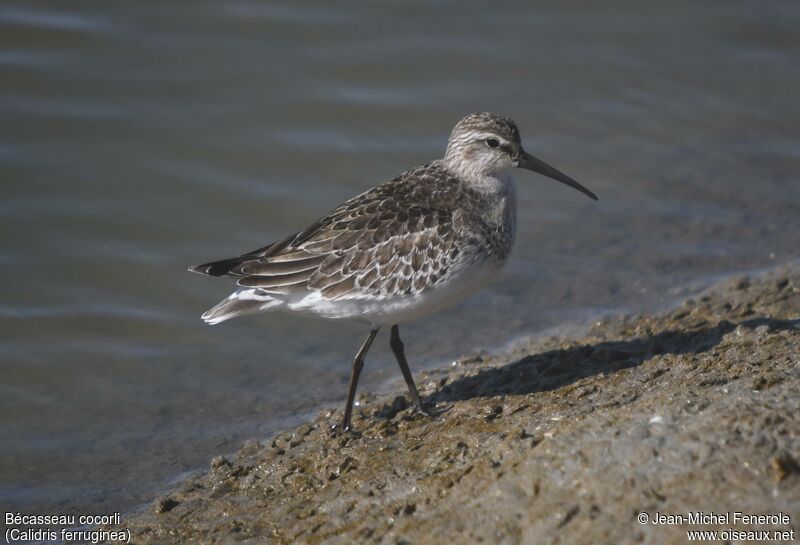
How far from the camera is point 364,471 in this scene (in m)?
6.32

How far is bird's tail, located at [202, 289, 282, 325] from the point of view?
7434 mm

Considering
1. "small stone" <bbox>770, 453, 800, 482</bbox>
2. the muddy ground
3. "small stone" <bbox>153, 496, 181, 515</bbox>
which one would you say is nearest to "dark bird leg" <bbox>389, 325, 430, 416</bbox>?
the muddy ground

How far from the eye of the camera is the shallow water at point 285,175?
8859 millimetres

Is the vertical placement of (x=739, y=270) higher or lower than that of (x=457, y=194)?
lower

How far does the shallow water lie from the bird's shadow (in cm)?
138

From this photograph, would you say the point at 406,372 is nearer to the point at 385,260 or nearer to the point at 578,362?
the point at 385,260

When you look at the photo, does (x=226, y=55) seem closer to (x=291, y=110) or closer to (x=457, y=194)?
(x=291, y=110)

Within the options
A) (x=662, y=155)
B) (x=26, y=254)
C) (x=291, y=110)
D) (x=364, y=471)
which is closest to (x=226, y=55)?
(x=291, y=110)

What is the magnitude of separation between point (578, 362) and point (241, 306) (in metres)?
2.41

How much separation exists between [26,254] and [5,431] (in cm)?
266

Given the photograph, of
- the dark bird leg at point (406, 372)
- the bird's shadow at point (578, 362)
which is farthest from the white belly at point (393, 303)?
the bird's shadow at point (578, 362)

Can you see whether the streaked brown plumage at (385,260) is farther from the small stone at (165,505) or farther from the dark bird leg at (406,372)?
the small stone at (165,505)

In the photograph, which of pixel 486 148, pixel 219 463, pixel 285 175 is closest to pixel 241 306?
pixel 219 463

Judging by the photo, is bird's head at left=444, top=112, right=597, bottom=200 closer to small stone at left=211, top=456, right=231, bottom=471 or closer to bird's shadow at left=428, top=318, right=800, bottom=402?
bird's shadow at left=428, top=318, right=800, bottom=402
